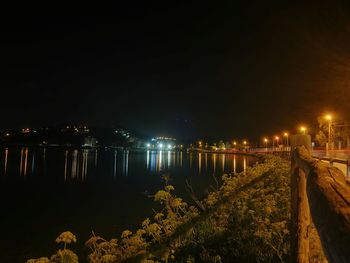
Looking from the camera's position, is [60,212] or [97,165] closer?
[60,212]

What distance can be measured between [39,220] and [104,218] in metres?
3.90

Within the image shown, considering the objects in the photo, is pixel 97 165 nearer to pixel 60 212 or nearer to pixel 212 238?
pixel 60 212

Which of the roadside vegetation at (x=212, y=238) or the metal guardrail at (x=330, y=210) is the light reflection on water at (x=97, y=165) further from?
the metal guardrail at (x=330, y=210)

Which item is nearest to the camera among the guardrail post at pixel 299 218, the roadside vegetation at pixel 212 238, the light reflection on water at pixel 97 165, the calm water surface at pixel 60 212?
the guardrail post at pixel 299 218

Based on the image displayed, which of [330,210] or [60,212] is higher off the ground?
[330,210]

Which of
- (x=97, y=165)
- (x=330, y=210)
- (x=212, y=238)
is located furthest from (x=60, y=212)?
(x=97, y=165)

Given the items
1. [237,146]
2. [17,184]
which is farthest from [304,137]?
[237,146]

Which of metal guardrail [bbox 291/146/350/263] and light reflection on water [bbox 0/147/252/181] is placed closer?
metal guardrail [bbox 291/146/350/263]

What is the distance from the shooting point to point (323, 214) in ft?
5.78

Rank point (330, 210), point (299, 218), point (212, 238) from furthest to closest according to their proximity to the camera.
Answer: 1. point (212, 238)
2. point (299, 218)
3. point (330, 210)

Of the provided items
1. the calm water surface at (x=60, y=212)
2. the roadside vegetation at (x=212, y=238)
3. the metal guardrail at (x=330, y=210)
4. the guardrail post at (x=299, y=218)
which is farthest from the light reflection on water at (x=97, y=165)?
the metal guardrail at (x=330, y=210)

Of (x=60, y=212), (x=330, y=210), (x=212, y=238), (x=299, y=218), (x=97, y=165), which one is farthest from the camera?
(x=97, y=165)

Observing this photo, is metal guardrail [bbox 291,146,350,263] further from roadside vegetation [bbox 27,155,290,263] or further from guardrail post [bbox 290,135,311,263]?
roadside vegetation [bbox 27,155,290,263]

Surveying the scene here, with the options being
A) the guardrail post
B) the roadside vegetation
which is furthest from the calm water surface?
the guardrail post
